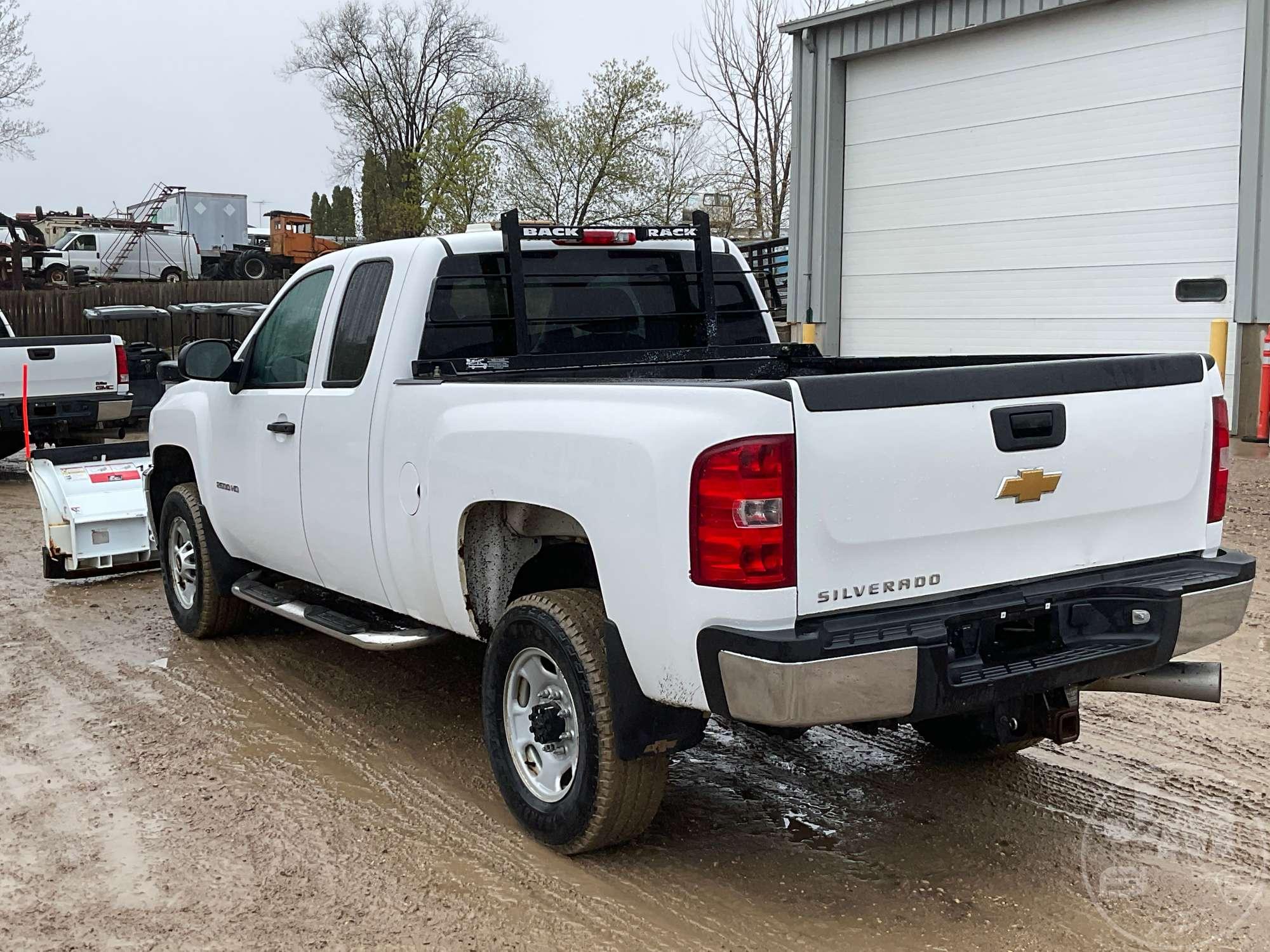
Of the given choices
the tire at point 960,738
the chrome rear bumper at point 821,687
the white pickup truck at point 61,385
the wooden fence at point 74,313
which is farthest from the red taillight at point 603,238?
the wooden fence at point 74,313

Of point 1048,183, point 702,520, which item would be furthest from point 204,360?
point 1048,183

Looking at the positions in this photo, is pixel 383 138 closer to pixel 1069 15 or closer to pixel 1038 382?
pixel 1069 15

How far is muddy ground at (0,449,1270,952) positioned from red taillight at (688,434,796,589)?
1059 millimetres

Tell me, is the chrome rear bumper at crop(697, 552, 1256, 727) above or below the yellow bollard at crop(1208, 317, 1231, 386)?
below

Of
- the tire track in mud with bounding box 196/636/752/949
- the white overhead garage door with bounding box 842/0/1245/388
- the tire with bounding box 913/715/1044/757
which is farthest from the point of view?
the white overhead garage door with bounding box 842/0/1245/388

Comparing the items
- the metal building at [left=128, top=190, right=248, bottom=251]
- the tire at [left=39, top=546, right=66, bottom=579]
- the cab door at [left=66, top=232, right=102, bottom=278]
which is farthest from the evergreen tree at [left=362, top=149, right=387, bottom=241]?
the tire at [left=39, top=546, right=66, bottom=579]

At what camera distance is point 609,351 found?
17.7ft

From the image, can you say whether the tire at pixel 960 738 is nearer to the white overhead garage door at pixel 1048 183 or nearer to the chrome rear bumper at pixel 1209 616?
the chrome rear bumper at pixel 1209 616

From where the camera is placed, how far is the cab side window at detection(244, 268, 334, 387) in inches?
223

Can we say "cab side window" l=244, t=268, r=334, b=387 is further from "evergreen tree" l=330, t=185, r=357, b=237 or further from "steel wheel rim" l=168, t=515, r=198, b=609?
"evergreen tree" l=330, t=185, r=357, b=237

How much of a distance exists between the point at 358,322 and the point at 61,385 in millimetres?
8781

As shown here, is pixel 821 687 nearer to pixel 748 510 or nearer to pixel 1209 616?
pixel 748 510

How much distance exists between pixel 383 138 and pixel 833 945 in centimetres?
5565

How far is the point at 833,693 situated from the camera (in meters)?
3.33
